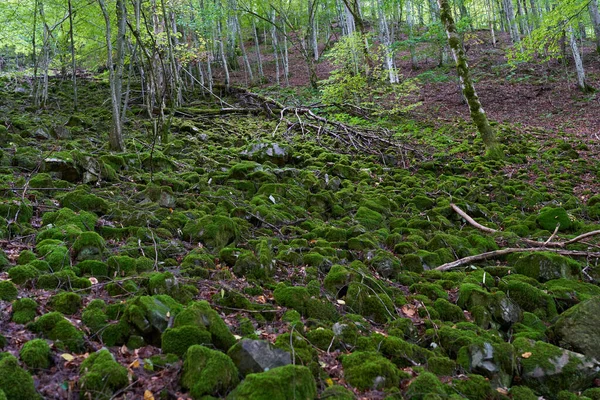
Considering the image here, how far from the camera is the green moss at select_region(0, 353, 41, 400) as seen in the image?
231 cm

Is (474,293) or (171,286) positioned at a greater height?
(171,286)

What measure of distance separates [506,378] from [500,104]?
18.2 meters

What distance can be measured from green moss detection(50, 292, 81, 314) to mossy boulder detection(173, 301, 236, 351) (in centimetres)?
90

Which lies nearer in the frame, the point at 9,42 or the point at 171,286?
the point at 171,286

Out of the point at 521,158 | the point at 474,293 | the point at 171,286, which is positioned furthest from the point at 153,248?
the point at 521,158

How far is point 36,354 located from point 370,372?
2.43m

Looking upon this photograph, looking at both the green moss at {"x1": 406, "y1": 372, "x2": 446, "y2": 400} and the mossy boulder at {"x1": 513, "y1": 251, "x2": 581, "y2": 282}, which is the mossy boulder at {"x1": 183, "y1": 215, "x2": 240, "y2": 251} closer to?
the green moss at {"x1": 406, "y1": 372, "x2": 446, "y2": 400}

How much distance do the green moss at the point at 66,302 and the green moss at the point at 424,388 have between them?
2.83 m

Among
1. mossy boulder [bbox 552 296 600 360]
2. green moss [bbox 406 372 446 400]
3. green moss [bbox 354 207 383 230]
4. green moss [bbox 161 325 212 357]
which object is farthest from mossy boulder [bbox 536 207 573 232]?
green moss [bbox 161 325 212 357]

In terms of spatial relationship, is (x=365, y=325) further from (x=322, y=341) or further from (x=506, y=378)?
(x=506, y=378)

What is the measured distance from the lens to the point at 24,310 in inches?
123

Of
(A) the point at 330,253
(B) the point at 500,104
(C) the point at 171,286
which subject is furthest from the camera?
(B) the point at 500,104

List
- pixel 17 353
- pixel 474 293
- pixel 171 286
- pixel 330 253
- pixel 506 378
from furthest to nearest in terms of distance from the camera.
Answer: pixel 330 253 → pixel 474 293 → pixel 171 286 → pixel 506 378 → pixel 17 353

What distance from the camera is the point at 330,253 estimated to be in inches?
218
